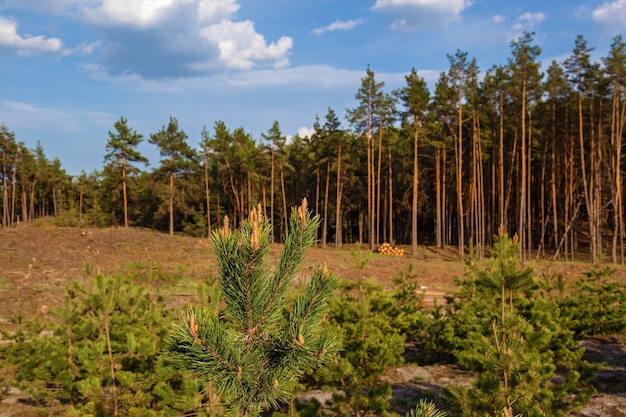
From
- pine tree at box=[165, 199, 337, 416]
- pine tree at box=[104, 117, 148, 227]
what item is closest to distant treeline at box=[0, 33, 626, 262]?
pine tree at box=[104, 117, 148, 227]

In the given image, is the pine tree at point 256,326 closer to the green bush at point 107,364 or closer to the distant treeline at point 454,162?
the green bush at point 107,364

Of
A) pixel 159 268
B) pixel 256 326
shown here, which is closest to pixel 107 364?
pixel 256 326

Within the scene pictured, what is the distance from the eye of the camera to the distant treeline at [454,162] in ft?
103

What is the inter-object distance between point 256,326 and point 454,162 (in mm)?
42687

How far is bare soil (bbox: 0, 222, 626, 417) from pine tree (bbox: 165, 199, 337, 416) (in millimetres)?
6030

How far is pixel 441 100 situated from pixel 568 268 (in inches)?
620

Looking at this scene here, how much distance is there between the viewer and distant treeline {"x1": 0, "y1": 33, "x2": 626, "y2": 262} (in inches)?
1236

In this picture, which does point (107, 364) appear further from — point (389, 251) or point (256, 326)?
point (389, 251)

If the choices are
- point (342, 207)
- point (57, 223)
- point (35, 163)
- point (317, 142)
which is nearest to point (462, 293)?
point (317, 142)

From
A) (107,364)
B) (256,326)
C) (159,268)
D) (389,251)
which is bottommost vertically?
(389,251)

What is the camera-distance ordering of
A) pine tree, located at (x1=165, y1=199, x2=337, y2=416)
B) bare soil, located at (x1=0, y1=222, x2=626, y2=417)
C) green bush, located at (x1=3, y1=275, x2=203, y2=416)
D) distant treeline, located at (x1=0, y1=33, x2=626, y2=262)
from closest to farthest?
pine tree, located at (x1=165, y1=199, x2=337, y2=416) → green bush, located at (x1=3, y1=275, x2=203, y2=416) → bare soil, located at (x1=0, y1=222, x2=626, y2=417) → distant treeline, located at (x1=0, y1=33, x2=626, y2=262)

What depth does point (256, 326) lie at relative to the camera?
2.71 m

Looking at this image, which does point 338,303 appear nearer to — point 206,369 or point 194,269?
point 206,369

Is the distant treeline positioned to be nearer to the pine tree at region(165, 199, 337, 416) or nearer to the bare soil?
the bare soil
